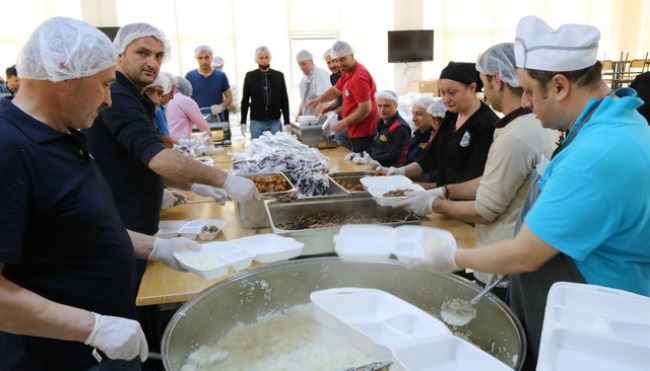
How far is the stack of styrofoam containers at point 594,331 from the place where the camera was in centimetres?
62

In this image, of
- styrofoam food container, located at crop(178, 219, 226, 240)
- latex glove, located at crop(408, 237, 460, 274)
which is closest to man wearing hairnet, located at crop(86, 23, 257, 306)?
styrofoam food container, located at crop(178, 219, 226, 240)

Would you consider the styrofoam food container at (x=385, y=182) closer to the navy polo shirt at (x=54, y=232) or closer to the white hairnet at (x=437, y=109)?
the white hairnet at (x=437, y=109)

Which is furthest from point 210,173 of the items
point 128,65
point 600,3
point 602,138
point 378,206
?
point 600,3

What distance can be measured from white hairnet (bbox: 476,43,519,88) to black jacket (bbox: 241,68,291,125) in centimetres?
343

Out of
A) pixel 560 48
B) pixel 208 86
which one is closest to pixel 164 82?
pixel 208 86

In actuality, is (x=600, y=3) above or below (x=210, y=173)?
above

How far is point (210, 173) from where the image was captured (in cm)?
176

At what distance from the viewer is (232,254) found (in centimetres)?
132

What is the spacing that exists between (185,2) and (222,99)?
235 centimetres

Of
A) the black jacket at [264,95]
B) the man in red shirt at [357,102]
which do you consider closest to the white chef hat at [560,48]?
the man in red shirt at [357,102]

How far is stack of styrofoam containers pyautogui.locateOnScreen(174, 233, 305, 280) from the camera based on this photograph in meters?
1.24

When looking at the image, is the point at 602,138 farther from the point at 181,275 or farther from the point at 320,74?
the point at 320,74

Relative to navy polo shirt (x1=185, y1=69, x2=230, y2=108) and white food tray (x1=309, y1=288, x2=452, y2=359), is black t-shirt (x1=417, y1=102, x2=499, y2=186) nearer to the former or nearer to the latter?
white food tray (x1=309, y1=288, x2=452, y2=359)

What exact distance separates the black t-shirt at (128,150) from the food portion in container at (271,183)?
448mm
